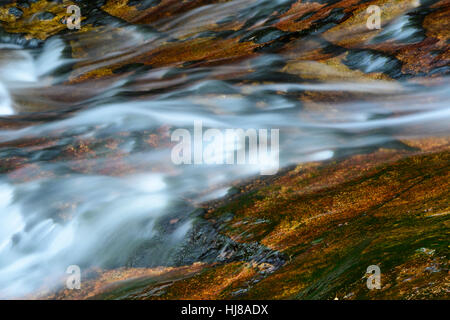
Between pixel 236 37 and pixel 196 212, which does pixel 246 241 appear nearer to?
pixel 196 212

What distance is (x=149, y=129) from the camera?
9391 mm

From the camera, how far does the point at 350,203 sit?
16.6 ft

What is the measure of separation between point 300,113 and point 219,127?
164 centimetres

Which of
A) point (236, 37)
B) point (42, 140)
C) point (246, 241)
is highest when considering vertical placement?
point (236, 37)

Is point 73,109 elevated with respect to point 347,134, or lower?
elevated

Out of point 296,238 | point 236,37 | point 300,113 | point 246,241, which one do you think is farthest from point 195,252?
point 236,37

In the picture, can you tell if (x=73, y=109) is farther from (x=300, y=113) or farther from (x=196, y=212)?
(x=196, y=212)

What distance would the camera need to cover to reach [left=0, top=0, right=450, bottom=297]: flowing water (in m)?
6.17

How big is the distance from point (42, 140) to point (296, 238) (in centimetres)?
654

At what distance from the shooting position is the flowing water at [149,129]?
6.17 metres

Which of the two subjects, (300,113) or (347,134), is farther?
(300,113)
